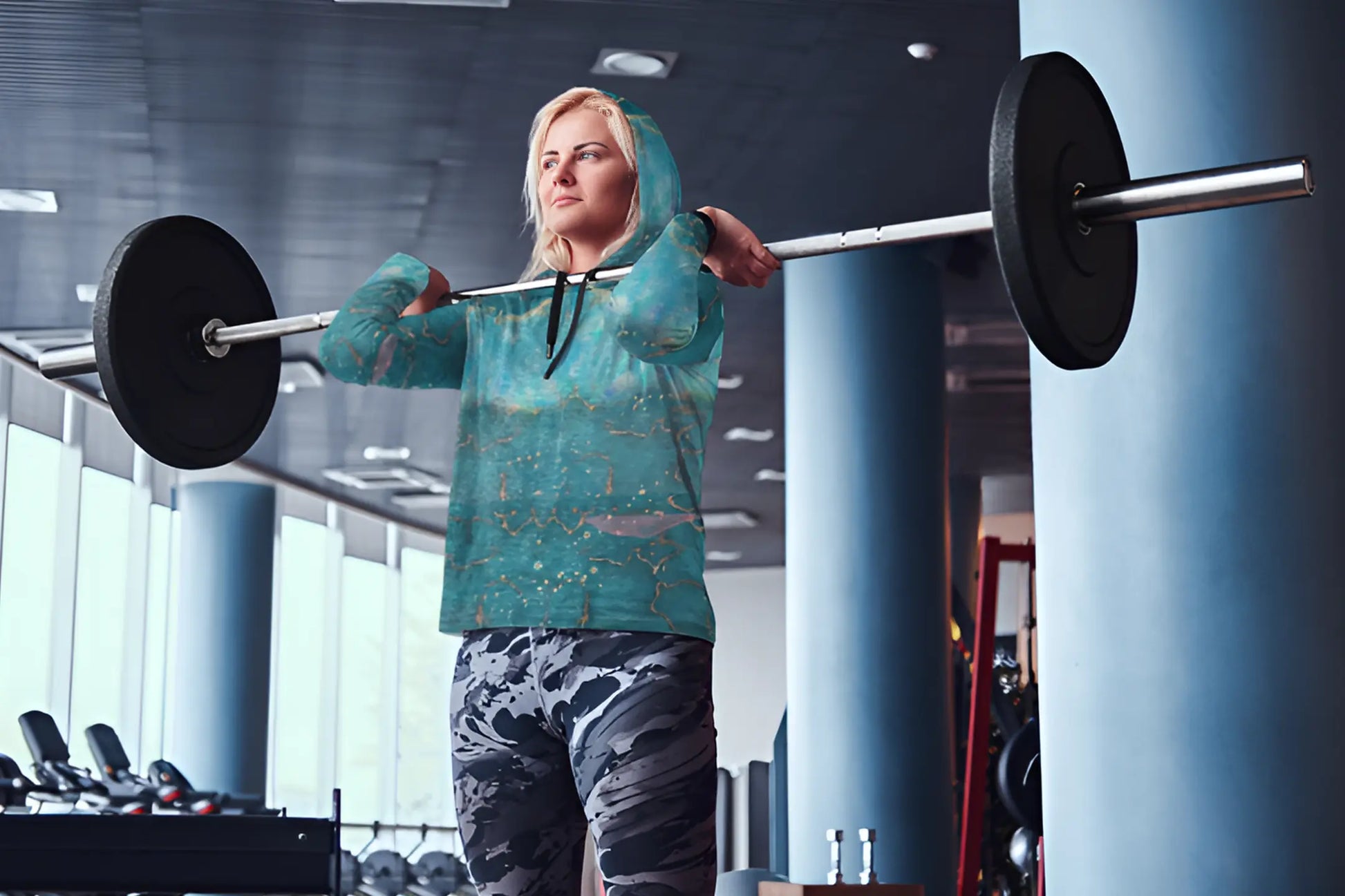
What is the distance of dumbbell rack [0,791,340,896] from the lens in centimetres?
313

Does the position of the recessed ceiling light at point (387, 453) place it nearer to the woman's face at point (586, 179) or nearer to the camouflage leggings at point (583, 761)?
the woman's face at point (586, 179)

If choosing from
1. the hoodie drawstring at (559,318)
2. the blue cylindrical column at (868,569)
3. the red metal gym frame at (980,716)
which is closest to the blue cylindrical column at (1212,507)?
the hoodie drawstring at (559,318)

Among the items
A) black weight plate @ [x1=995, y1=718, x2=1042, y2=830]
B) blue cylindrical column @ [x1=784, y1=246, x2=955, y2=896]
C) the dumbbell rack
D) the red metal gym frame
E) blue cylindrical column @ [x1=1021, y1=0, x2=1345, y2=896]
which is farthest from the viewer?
blue cylindrical column @ [x1=784, y1=246, x2=955, y2=896]

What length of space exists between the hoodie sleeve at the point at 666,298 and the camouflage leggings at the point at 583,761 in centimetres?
27

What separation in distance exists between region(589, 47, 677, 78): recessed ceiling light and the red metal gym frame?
70.8 inches

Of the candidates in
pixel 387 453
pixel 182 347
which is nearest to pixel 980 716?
pixel 182 347

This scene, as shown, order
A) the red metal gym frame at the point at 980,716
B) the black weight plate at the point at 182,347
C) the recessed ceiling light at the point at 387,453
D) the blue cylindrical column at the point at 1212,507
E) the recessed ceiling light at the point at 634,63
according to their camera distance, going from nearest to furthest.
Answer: the black weight plate at the point at 182,347, the blue cylindrical column at the point at 1212,507, the red metal gym frame at the point at 980,716, the recessed ceiling light at the point at 634,63, the recessed ceiling light at the point at 387,453

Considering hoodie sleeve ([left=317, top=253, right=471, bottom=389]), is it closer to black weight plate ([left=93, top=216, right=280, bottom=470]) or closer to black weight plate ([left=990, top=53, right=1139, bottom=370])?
black weight plate ([left=93, top=216, right=280, bottom=470])

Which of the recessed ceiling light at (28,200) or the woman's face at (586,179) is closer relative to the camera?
the woman's face at (586,179)

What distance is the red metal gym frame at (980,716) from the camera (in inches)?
164

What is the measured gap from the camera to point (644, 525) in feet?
4.95

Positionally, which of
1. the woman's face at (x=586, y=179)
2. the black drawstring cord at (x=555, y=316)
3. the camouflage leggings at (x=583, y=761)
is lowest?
the camouflage leggings at (x=583, y=761)

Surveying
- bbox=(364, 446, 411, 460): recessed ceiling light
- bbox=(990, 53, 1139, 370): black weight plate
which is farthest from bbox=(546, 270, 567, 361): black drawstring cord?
bbox=(364, 446, 411, 460): recessed ceiling light

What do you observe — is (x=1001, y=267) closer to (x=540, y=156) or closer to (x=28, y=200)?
(x=540, y=156)
